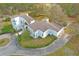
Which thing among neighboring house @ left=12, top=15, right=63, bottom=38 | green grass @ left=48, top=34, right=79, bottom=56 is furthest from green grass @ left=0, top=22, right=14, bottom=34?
green grass @ left=48, top=34, right=79, bottom=56

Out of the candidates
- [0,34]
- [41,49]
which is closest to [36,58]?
[41,49]

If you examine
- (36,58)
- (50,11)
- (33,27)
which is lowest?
(36,58)

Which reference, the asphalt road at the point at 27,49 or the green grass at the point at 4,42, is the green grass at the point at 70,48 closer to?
the asphalt road at the point at 27,49

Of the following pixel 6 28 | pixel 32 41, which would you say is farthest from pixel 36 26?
pixel 6 28

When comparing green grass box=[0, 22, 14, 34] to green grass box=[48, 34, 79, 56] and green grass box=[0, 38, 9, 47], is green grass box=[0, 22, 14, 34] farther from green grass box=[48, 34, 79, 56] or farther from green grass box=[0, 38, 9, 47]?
green grass box=[48, 34, 79, 56]

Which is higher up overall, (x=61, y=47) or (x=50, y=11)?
(x=50, y=11)

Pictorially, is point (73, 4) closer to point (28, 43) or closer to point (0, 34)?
point (28, 43)
